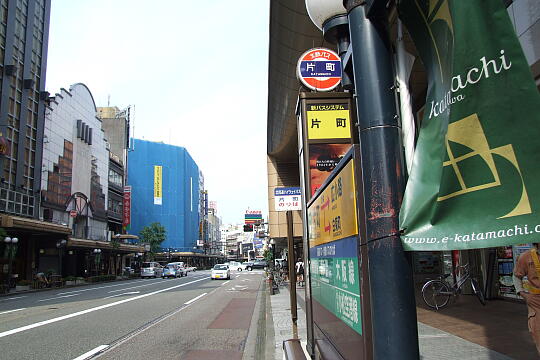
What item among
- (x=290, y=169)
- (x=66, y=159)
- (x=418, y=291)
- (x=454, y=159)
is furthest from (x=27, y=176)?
(x=454, y=159)

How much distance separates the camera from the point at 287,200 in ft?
31.6

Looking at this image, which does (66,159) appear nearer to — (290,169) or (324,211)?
(290,169)

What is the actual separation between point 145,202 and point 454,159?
8232cm

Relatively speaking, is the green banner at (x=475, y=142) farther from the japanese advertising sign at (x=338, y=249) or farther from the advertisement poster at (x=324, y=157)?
the advertisement poster at (x=324, y=157)

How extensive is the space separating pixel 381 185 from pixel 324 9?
1.56m

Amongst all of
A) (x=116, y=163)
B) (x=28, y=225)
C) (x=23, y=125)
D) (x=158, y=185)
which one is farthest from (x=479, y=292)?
(x=158, y=185)

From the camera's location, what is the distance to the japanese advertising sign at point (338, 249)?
2.49 metres

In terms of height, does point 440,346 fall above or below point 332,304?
below

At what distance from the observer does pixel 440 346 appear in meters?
6.70

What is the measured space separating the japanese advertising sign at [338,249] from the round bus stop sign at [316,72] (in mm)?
3003

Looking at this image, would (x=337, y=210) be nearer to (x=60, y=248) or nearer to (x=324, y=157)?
(x=324, y=157)

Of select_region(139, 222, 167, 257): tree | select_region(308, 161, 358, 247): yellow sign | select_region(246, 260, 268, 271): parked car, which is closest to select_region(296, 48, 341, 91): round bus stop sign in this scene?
select_region(308, 161, 358, 247): yellow sign

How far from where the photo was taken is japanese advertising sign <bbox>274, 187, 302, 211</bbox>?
9.55m

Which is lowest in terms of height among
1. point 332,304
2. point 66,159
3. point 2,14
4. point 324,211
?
point 332,304
